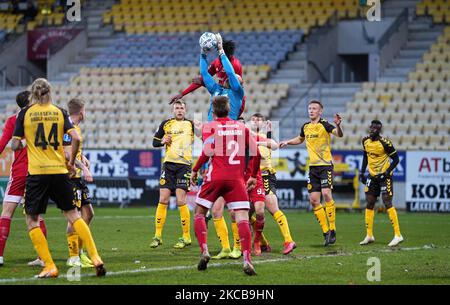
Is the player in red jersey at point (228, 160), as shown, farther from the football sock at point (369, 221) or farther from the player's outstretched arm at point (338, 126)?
the football sock at point (369, 221)

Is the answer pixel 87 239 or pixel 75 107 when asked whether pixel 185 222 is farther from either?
pixel 87 239

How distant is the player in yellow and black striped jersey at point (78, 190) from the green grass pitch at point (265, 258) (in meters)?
0.30

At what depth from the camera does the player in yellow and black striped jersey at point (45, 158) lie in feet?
38.2

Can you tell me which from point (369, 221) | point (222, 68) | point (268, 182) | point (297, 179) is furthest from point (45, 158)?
point (297, 179)

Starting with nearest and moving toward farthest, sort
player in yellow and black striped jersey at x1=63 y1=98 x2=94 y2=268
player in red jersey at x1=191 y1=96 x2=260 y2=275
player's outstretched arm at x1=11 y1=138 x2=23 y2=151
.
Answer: player's outstretched arm at x1=11 y1=138 x2=23 y2=151 < player in red jersey at x1=191 y1=96 x2=260 y2=275 < player in yellow and black striped jersey at x1=63 y1=98 x2=94 y2=268

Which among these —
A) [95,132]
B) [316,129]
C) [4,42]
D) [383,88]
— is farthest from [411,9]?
[316,129]

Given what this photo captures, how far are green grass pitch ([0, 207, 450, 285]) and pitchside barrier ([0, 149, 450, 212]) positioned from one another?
5624 millimetres

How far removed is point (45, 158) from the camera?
1166 centimetres

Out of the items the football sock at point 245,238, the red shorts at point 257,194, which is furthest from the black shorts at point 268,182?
the football sock at point 245,238

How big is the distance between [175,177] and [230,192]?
548 cm

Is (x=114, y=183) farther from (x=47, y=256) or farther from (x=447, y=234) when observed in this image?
(x=47, y=256)

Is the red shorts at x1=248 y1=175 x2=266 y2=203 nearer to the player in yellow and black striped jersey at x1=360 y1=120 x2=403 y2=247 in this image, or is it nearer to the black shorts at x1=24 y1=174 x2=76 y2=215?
the player in yellow and black striped jersey at x1=360 y1=120 x2=403 y2=247

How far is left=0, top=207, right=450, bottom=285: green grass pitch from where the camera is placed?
11.8m

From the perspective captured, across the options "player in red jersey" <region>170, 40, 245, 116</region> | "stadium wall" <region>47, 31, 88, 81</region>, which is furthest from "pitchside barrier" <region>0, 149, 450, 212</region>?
"player in red jersey" <region>170, 40, 245, 116</region>
